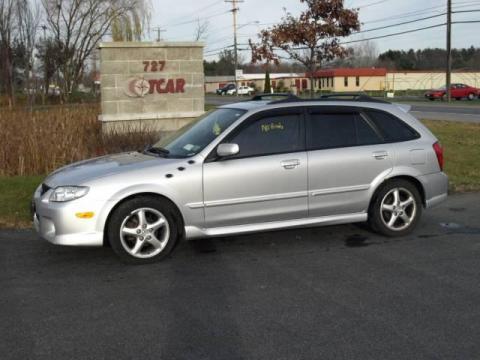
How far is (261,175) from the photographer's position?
602 centimetres

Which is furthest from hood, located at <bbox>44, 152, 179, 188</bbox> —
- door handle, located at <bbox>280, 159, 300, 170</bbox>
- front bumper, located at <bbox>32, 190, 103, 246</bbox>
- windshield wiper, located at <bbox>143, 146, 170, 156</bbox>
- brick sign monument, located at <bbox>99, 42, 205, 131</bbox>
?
brick sign monument, located at <bbox>99, 42, 205, 131</bbox>

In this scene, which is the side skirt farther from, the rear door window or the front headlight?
the front headlight

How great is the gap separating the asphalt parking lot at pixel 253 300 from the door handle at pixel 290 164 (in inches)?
34.4

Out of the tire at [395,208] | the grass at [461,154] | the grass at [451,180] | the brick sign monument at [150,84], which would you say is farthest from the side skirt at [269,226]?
the brick sign monument at [150,84]

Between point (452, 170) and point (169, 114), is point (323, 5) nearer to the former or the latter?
point (169, 114)

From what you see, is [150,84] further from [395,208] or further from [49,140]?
→ [395,208]

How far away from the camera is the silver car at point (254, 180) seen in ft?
18.4

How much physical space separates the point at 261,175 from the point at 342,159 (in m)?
0.97

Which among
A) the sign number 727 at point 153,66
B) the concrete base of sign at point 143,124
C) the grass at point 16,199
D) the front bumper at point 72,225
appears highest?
the sign number 727 at point 153,66

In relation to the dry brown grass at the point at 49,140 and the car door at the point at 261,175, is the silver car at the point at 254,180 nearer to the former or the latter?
the car door at the point at 261,175

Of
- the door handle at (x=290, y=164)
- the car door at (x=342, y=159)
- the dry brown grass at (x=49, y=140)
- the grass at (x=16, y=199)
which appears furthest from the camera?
the dry brown grass at (x=49, y=140)

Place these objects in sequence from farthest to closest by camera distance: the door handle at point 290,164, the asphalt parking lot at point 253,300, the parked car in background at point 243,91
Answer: the parked car in background at point 243,91 → the door handle at point 290,164 → the asphalt parking lot at point 253,300

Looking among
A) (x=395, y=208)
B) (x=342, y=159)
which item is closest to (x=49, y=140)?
(x=342, y=159)

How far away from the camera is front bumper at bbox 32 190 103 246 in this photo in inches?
215
